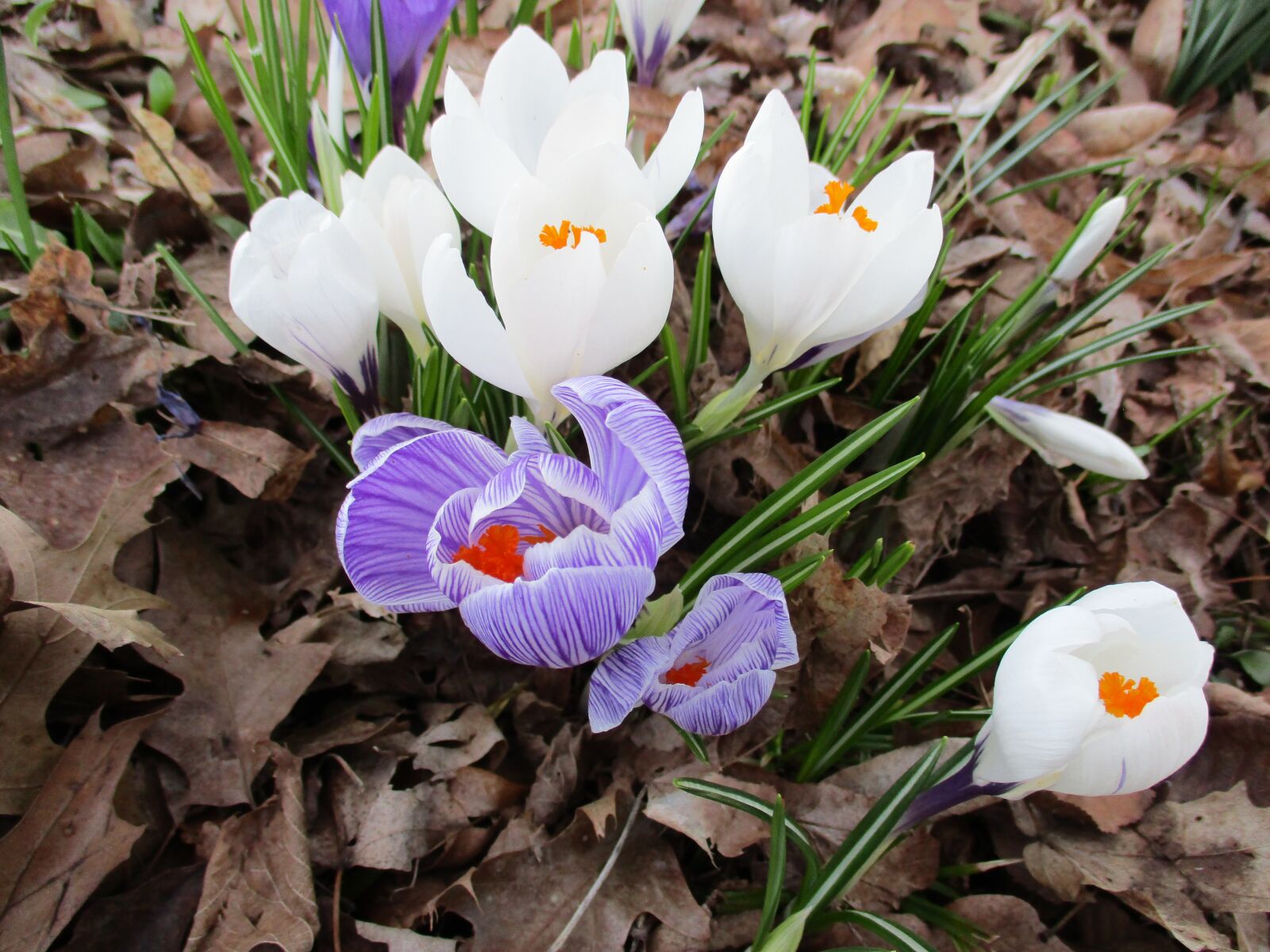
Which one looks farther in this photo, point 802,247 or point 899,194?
point 899,194

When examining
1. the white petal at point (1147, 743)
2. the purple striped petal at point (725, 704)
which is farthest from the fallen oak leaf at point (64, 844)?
the white petal at point (1147, 743)

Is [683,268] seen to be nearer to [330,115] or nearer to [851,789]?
[330,115]

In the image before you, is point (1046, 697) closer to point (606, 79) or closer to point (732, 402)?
point (732, 402)

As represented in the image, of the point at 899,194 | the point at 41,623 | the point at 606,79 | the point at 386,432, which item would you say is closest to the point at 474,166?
the point at 606,79

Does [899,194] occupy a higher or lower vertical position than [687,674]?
higher

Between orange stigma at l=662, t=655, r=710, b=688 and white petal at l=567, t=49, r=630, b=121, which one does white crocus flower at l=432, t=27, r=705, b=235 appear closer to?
white petal at l=567, t=49, r=630, b=121

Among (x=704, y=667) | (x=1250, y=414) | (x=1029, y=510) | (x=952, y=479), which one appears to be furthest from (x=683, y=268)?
(x=1250, y=414)

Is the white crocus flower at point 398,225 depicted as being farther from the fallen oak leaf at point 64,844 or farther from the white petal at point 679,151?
the fallen oak leaf at point 64,844
